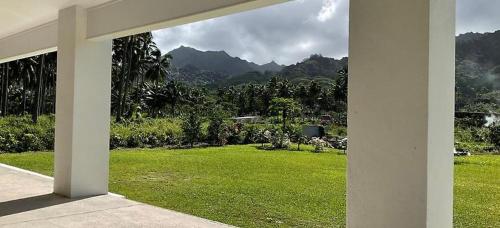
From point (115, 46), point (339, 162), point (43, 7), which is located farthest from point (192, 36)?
point (43, 7)

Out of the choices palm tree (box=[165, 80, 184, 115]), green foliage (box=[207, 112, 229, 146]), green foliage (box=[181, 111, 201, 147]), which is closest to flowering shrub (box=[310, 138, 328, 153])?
green foliage (box=[207, 112, 229, 146])

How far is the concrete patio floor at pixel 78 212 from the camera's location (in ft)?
13.9

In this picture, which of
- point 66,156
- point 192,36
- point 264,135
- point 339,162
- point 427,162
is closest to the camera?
point 427,162

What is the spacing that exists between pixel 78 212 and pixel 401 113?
138 inches

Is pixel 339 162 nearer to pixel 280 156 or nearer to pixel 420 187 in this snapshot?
pixel 280 156

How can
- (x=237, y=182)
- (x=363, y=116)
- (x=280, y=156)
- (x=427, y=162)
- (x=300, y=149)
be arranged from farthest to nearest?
(x=300, y=149) < (x=280, y=156) < (x=237, y=182) < (x=363, y=116) < (x=427, y=162)

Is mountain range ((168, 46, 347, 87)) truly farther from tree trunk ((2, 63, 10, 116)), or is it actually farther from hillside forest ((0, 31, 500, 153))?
tree trunk ((2, 63, 10, 116))

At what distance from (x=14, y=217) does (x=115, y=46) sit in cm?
2115

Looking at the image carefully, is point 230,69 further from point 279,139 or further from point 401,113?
point 401,113

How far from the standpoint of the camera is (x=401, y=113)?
2.61 meters

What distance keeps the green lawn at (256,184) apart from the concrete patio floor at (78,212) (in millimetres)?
1252

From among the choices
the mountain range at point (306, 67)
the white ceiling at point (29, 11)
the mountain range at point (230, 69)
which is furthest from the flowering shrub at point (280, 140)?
the mountain range at point (230, 69)

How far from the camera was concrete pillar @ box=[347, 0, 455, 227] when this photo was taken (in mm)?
2525

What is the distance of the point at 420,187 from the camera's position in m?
2.52
